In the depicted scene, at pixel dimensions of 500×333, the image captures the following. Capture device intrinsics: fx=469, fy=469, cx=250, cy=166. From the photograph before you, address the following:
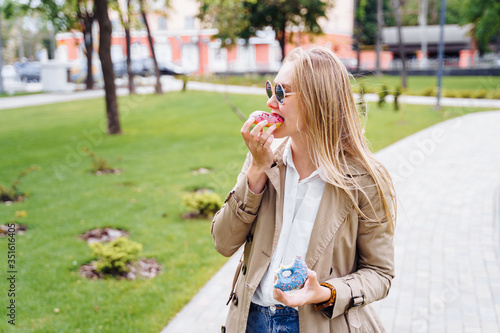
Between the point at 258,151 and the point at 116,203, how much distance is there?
5900mm

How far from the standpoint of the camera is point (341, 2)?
50.2 metres

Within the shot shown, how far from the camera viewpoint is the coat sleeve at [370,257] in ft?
5.64

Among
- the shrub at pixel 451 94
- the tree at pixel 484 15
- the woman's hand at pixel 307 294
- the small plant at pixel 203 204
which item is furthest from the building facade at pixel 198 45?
the woman's hand at pixel 307 294

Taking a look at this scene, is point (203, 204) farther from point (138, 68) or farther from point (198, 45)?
point (198, 45)

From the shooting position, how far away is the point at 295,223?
181 centimetres

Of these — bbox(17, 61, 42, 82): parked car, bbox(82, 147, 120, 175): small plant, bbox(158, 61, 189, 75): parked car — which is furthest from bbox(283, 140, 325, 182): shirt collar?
bbox(17, 61, 42, 82): parked car

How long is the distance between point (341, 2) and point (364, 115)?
170 ft

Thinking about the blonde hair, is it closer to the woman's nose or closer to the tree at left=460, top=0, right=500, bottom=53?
the woman's nose

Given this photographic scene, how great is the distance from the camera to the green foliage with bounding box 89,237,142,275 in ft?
15.7

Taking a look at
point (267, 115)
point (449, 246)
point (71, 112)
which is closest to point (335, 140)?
point (267, 115)

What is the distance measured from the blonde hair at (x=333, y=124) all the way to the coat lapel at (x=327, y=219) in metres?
0.05

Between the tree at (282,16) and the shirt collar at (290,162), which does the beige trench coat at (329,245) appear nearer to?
the shirt collar at (290,162)

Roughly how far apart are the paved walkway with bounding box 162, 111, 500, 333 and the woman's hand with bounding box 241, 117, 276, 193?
1.76ft

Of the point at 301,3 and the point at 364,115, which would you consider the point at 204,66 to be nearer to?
the point at 301,3
